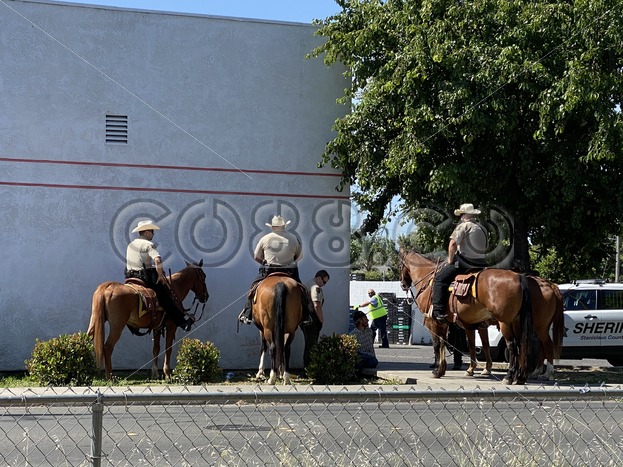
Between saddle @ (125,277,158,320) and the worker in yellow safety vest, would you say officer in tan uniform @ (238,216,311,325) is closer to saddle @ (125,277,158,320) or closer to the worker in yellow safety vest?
saddle @ (125,277,158,320)

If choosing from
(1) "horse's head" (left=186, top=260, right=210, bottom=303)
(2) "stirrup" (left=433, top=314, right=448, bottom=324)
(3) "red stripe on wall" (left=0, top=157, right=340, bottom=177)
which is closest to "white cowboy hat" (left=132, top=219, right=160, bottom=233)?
(1) "horse's head" (left=186, top=260, right=210, bottom=303)

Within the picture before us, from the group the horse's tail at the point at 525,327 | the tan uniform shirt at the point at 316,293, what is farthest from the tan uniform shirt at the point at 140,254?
the horse's tail at the point at 525,327

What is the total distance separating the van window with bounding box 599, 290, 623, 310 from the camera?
21234mm

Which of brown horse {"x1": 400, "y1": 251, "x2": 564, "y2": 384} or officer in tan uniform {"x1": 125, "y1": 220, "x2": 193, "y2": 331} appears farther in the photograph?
officer in tan uniform {"x1": 125, "y1": 220, "x2": 193, "y2": 331}

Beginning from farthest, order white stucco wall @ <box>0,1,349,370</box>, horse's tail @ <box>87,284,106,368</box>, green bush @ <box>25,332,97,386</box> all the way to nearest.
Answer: white stucco wall @ <box>0,1,349,370</box>, horse's tail @ <box>87,284,106,368</box>, green bush @ <box>25,332,97,386</box>

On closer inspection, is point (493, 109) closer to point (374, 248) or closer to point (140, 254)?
point (140, 254)

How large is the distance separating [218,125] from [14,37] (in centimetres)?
410

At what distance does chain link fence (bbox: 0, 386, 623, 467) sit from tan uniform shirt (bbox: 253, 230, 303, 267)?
4.55 m

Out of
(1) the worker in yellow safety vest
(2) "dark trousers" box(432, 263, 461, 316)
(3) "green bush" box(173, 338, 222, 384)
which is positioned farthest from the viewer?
(1) the worker in yellow safety vest

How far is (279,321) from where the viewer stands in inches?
597

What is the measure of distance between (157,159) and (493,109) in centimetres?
640

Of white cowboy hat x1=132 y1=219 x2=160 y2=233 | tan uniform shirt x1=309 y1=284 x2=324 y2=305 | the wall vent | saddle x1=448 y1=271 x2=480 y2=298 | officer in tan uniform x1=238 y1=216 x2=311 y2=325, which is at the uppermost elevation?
the wall vent

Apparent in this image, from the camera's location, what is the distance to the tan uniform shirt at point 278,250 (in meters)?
16.3

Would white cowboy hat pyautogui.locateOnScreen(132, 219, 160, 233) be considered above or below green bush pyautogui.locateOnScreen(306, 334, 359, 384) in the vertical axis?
above
